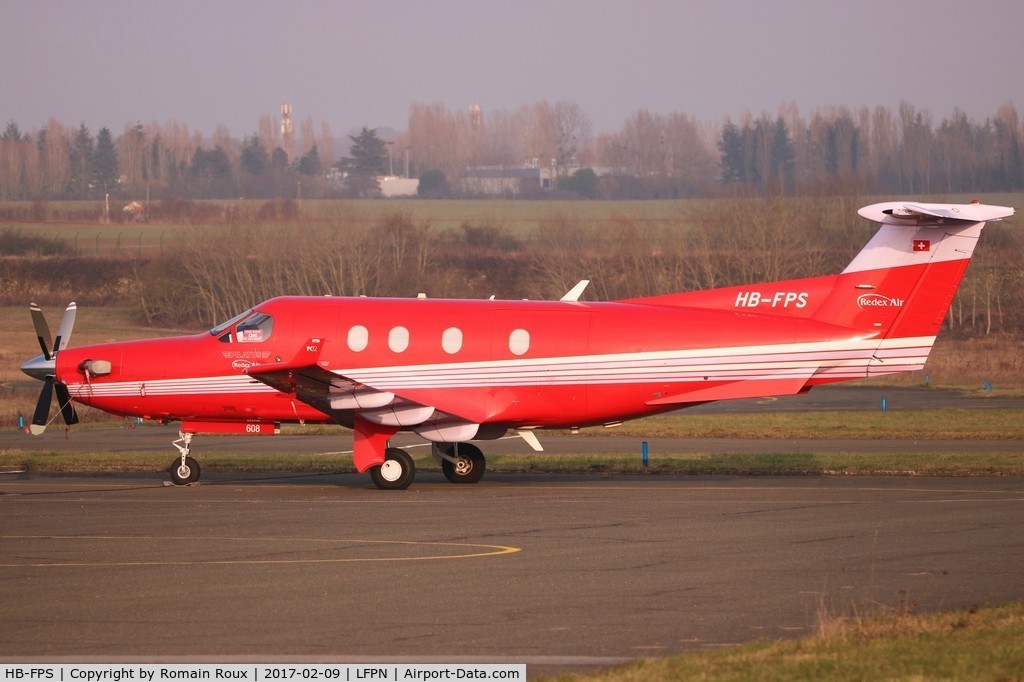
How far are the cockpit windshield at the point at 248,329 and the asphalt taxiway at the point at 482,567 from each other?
2.68m

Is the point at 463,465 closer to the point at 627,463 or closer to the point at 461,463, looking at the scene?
the point at 461,463

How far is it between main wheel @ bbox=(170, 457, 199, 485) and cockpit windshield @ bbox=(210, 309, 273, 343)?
85.3 inches

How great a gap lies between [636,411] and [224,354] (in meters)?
6.97

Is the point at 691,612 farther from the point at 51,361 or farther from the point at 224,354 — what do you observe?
the point at 51,361

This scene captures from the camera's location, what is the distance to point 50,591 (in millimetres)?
11977

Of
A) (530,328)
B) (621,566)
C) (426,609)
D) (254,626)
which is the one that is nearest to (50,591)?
(254,626)

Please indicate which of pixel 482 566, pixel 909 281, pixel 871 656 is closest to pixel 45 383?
pixel 482 566

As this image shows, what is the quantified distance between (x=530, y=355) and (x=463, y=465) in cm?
245

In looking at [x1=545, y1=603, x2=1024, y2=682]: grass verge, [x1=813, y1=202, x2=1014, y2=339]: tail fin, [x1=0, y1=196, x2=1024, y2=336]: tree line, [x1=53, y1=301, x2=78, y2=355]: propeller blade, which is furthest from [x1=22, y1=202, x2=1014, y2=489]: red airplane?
[x1=0, y1=196, x2=1024, y2=336]: tree line

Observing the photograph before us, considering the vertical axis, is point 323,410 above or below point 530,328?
below

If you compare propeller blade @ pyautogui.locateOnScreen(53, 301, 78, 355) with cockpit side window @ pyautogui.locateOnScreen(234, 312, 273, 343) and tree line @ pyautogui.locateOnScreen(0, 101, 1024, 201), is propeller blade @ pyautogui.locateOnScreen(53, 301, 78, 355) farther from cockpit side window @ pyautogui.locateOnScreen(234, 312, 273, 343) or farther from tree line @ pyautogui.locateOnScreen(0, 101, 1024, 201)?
tree line @ pyautogui.locateOnScreen(0, 101, 1024, 201)

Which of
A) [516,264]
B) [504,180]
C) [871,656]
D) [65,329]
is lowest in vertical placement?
[871,656]

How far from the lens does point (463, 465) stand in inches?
866

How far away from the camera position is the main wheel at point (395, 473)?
20688 millimetres
